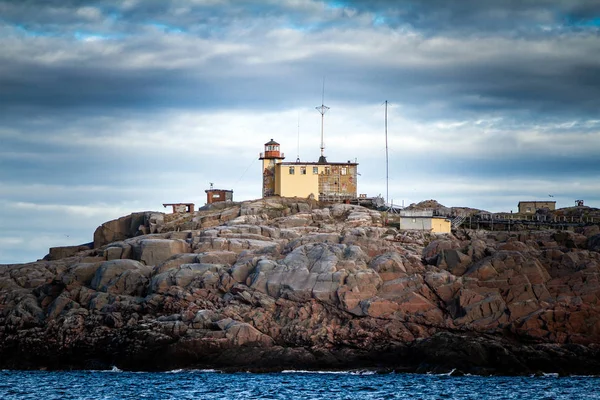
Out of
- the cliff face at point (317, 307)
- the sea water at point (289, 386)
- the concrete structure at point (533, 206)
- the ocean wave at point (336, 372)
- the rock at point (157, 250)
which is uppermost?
the concrete structure at point (533, 206)

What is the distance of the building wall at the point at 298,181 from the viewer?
85562mm

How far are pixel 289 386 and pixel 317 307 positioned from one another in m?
7.24

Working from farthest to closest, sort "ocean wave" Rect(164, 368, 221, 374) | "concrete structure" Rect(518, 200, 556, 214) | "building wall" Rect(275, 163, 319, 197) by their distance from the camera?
"concrete structure" Rect(518, 200, 556, 214), "building wall" Rect(275, 163, 319, 197), "ocean wave" Rect(164, 368, 221, 374)

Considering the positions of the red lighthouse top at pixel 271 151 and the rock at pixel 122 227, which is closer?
the rock at pixel 122 227

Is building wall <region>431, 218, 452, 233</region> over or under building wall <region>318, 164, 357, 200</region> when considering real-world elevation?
under

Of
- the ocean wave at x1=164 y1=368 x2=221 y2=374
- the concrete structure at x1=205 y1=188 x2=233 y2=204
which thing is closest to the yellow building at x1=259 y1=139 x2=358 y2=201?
the concrete structure at x1=205 y1=188 x2=233 y2=204

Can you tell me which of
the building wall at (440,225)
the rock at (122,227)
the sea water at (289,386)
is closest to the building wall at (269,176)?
the rock at (122,227)

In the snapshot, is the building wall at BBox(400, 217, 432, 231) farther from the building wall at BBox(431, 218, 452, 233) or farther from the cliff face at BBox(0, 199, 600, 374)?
the cliff face at BBox(0, 199, 600, 374)

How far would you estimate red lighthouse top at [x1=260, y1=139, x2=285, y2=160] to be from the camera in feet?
286

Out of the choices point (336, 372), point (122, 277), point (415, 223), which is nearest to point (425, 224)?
point (415, 223)

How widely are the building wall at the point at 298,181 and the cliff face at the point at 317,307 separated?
58.0 ft

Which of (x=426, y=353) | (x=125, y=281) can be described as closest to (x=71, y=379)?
(x=125, y=281)

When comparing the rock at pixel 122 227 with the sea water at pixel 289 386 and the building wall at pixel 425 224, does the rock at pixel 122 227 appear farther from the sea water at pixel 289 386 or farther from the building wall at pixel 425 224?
the sea water at pixel 289 386

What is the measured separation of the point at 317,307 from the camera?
59.5 meters
